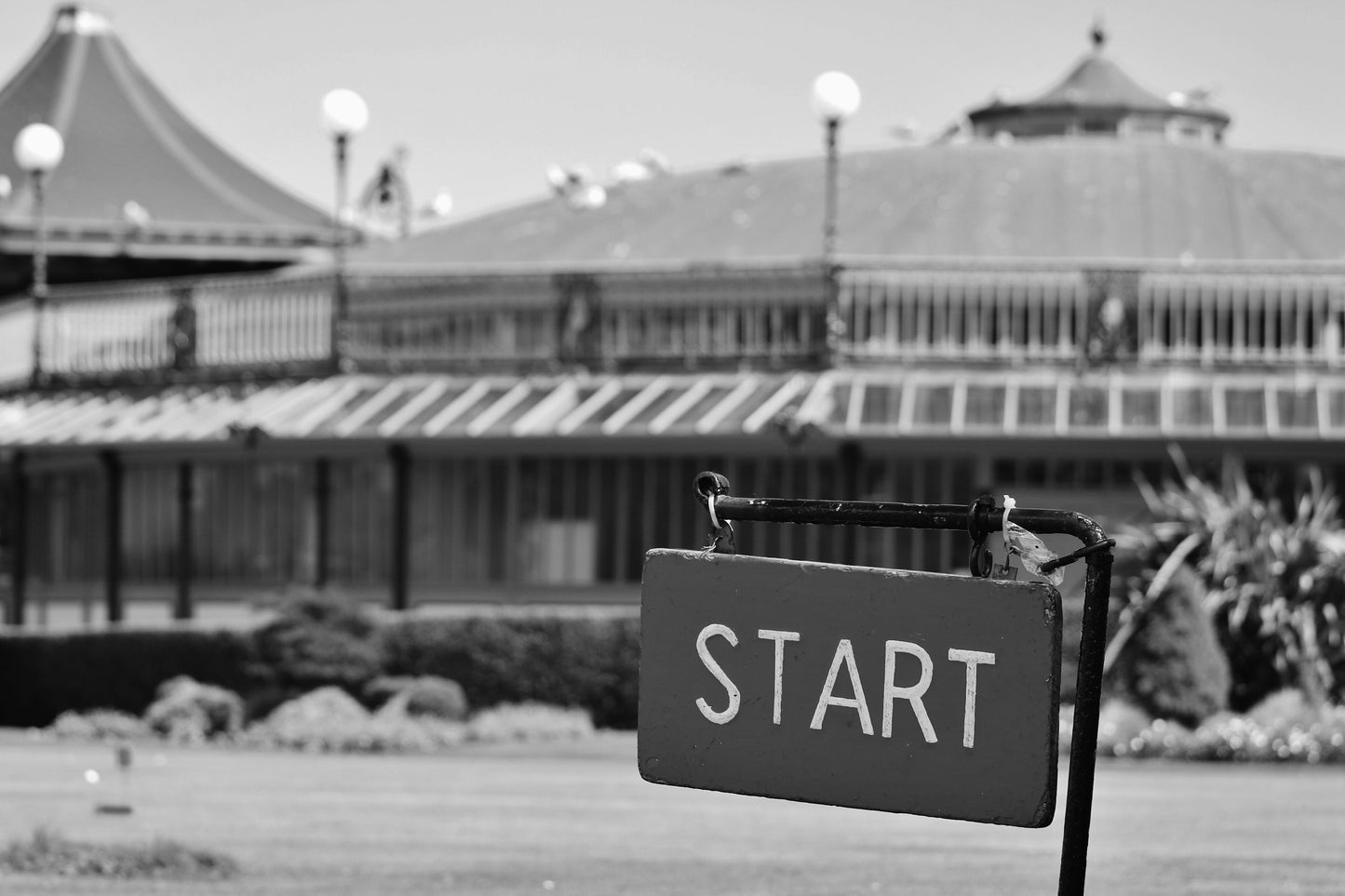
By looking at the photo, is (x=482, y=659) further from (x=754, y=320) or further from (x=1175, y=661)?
(x=754, y=320)

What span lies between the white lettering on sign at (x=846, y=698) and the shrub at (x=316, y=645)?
2292 cm

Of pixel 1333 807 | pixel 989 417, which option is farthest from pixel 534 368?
pixel 1333 807

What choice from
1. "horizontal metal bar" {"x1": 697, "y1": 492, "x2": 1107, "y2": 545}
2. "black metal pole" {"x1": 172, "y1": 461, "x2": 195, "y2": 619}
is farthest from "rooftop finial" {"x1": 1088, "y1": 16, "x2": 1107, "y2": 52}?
"horizontal metal bar" {"x1": 697, "y1": 492, "x2": 1107, "y2": 545}

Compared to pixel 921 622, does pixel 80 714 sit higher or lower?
lower

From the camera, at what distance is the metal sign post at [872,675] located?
4906mm

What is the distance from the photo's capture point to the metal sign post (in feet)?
16.1

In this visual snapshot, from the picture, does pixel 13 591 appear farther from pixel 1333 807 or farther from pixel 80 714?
pixel 1333 807

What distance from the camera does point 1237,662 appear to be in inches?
1037

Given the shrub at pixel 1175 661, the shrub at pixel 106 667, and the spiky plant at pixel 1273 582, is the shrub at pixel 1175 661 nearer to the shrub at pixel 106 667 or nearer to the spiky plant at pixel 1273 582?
the spiky plant at pixel 1273 582

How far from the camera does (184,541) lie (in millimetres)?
34219

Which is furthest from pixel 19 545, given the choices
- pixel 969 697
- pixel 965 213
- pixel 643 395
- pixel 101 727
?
pixel 969 697

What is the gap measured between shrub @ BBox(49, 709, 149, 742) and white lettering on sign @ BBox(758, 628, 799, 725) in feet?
77.5

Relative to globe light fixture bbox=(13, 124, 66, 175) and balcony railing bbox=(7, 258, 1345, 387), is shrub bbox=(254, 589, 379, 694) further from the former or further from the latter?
globe light fixture bbox=(13, 124, 66, 175)

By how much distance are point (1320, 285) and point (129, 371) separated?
16803mm
